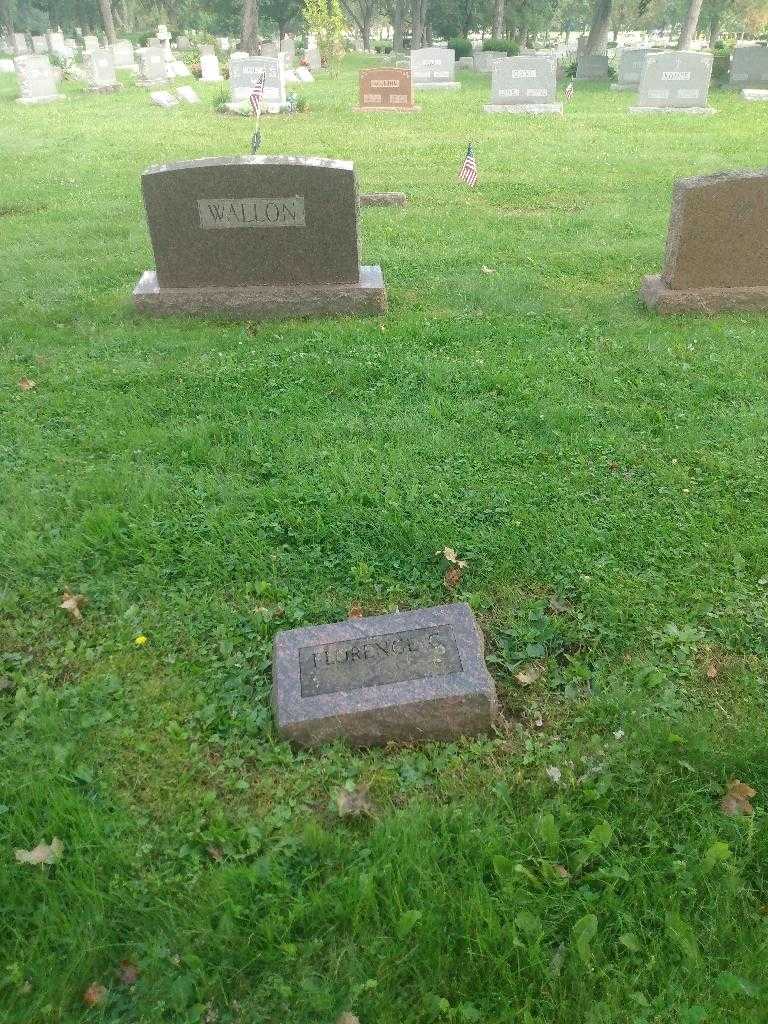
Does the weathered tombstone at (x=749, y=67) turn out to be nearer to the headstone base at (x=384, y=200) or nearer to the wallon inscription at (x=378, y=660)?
the headstone base at (x=384, y=200)

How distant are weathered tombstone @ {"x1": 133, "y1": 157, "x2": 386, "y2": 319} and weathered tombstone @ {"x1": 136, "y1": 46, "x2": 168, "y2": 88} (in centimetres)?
2459

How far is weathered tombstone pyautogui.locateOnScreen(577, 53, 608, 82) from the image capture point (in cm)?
2911

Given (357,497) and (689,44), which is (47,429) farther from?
(689,44)

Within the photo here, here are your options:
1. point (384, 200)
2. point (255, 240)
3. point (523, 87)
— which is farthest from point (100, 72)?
point (255, 240)

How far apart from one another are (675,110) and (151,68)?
60.3 ft

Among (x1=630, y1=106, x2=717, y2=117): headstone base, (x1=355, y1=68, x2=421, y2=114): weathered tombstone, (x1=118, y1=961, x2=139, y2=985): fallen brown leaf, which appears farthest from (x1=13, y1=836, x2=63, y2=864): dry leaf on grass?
(x1=630, y1=106, x2=717, y2=117): headstone base

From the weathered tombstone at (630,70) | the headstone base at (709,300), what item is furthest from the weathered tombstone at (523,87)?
the headstone base at (709,300)

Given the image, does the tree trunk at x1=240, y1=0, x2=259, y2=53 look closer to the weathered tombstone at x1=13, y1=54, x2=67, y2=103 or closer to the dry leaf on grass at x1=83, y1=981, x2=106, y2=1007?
→ the weathered tombstone at x1=13, y1=54, x2=67, y2=103

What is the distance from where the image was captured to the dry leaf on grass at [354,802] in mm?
2732

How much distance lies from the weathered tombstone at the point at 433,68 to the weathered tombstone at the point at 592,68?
6.29 metres

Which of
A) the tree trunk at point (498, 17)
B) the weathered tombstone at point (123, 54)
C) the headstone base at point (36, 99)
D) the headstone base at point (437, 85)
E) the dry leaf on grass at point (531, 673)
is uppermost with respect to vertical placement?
the tree trunk at point (498, 17)

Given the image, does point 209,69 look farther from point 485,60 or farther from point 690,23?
point 690,23

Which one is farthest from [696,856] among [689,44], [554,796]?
[689,44]

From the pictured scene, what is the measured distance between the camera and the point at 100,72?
83.8ft
